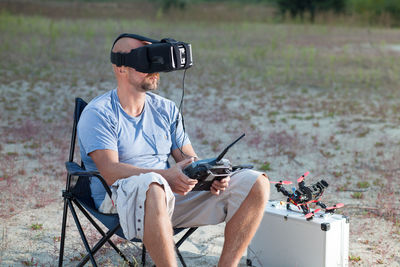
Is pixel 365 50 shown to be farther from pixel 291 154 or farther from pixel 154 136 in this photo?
pixel 154 136

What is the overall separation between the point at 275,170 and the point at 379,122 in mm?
2531

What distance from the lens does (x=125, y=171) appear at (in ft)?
8.75

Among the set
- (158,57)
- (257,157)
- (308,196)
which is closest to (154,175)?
(158,57)

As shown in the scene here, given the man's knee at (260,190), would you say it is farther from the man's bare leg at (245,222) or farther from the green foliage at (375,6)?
the green foliage at (375,6)

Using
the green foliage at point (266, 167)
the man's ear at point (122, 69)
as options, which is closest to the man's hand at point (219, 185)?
the man's ear at point (122, 69)

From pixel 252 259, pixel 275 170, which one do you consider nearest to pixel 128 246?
pixel 252 259

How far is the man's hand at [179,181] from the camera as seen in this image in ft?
8.48

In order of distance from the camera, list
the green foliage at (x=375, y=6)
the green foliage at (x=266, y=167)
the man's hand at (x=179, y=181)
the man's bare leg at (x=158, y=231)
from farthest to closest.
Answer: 1. the green foliage at (x=375, y=6)
2. the green foliage at (x=266, y=167)
3. the man's hand at (x=179, y=181)
4. the man's bare leg at (x=158, y=231)

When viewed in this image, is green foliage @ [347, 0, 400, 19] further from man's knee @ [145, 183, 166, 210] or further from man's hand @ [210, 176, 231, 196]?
man's knee @ [145, 183, 166, 210]

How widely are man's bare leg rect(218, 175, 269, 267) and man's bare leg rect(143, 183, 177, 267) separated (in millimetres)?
365

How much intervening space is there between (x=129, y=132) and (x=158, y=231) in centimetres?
68

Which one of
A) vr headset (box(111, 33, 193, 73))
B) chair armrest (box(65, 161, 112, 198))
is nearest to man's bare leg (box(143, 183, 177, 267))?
chair armrest (box(65, 161, 112, 198))

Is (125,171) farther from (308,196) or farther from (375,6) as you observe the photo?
(375,6)

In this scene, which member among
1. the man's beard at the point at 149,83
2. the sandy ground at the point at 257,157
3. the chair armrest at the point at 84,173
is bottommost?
the sandy ground at the point at 257,157
